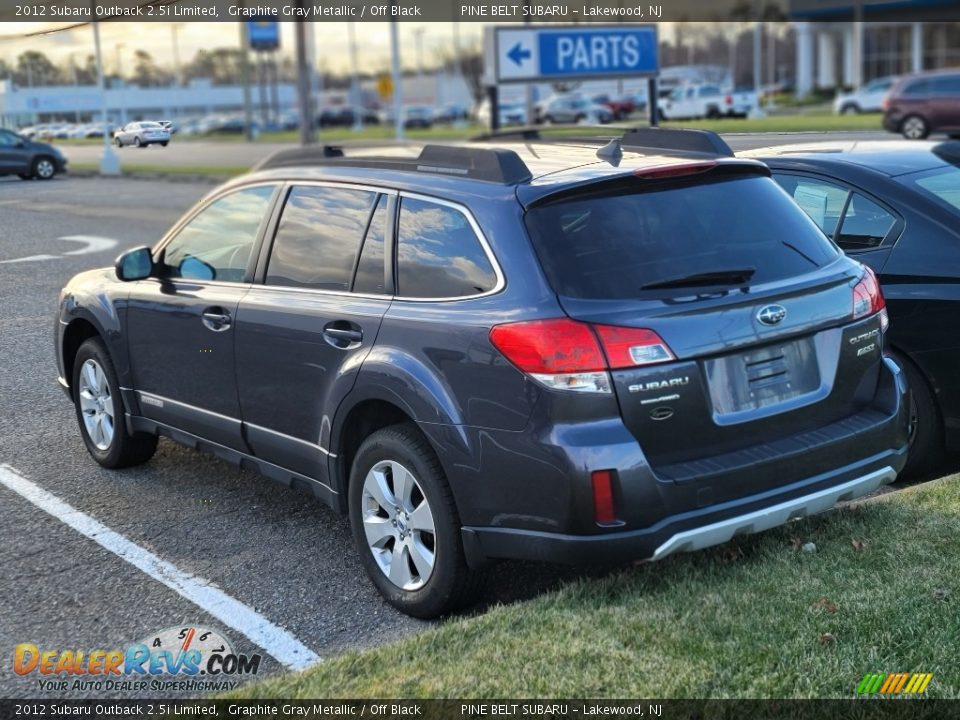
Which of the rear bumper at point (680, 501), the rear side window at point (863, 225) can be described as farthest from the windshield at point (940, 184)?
the rear bumper at point (680, 501)

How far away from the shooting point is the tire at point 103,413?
631cm

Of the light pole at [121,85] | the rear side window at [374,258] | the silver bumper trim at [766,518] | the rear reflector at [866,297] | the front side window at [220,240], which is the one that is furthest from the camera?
the light pole at [121,85]

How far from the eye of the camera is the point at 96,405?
6562 mm

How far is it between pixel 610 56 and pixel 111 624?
17344mm

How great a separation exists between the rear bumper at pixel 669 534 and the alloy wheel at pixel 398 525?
10.5 inches

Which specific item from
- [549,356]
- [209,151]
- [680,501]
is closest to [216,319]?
[549,356]

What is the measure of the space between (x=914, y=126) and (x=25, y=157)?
1065 inches

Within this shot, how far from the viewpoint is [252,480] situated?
250 inches

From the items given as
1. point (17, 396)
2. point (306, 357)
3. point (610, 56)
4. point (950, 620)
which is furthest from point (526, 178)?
point (610, 56)

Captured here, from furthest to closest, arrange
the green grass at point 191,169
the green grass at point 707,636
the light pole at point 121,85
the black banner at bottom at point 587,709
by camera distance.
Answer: the green grass at point 191,169 → the light pole at point 121,85 → the green grass at point 707,636 → the black banner at bottom at point 587,709

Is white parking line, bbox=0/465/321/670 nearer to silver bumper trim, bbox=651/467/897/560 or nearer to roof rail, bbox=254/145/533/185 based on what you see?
silver bumper trim, bbox=651/467/897/560

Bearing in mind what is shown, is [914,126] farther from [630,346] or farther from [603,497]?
[603,497]

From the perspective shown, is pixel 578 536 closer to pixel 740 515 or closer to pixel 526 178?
pixel 740 515

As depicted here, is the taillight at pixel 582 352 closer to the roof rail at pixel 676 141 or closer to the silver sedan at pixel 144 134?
the roof rail at pixel 676 141
